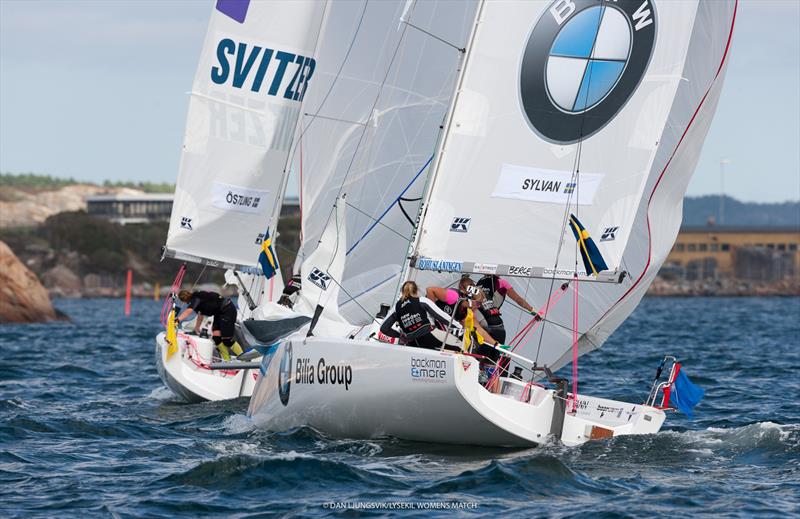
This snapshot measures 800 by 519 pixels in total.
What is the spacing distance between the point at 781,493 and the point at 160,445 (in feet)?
19.0

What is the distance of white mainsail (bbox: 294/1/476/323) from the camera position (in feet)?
54.2

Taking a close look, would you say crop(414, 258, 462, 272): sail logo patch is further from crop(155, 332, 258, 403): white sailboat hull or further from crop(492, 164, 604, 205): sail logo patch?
crop(155, 332, 258, 403): white sailboat hull

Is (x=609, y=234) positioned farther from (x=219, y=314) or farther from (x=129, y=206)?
(x=129, y=206)

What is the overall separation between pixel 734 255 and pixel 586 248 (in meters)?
118

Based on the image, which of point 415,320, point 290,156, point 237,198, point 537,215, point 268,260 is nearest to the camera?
point 415,320

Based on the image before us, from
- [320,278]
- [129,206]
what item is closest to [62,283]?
[129,206]

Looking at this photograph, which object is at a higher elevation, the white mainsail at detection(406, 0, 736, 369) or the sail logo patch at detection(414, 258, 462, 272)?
the white mainsail at detection(406, 0, 736, 369)

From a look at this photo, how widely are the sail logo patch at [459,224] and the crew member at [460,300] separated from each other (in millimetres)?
449

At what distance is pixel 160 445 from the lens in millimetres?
12367

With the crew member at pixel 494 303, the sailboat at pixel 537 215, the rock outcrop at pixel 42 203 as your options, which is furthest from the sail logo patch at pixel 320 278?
the rock outcrop at pixel 42 203

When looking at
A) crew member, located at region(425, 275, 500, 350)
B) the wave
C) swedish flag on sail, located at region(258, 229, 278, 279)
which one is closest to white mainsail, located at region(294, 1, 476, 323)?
swedish flag on sail, located at region(258, 229, 278, 279)

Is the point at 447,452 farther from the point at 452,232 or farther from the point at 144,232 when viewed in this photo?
the point at 144,232

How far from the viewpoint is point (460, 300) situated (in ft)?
38.5

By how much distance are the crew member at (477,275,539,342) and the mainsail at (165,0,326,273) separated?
7.38m
